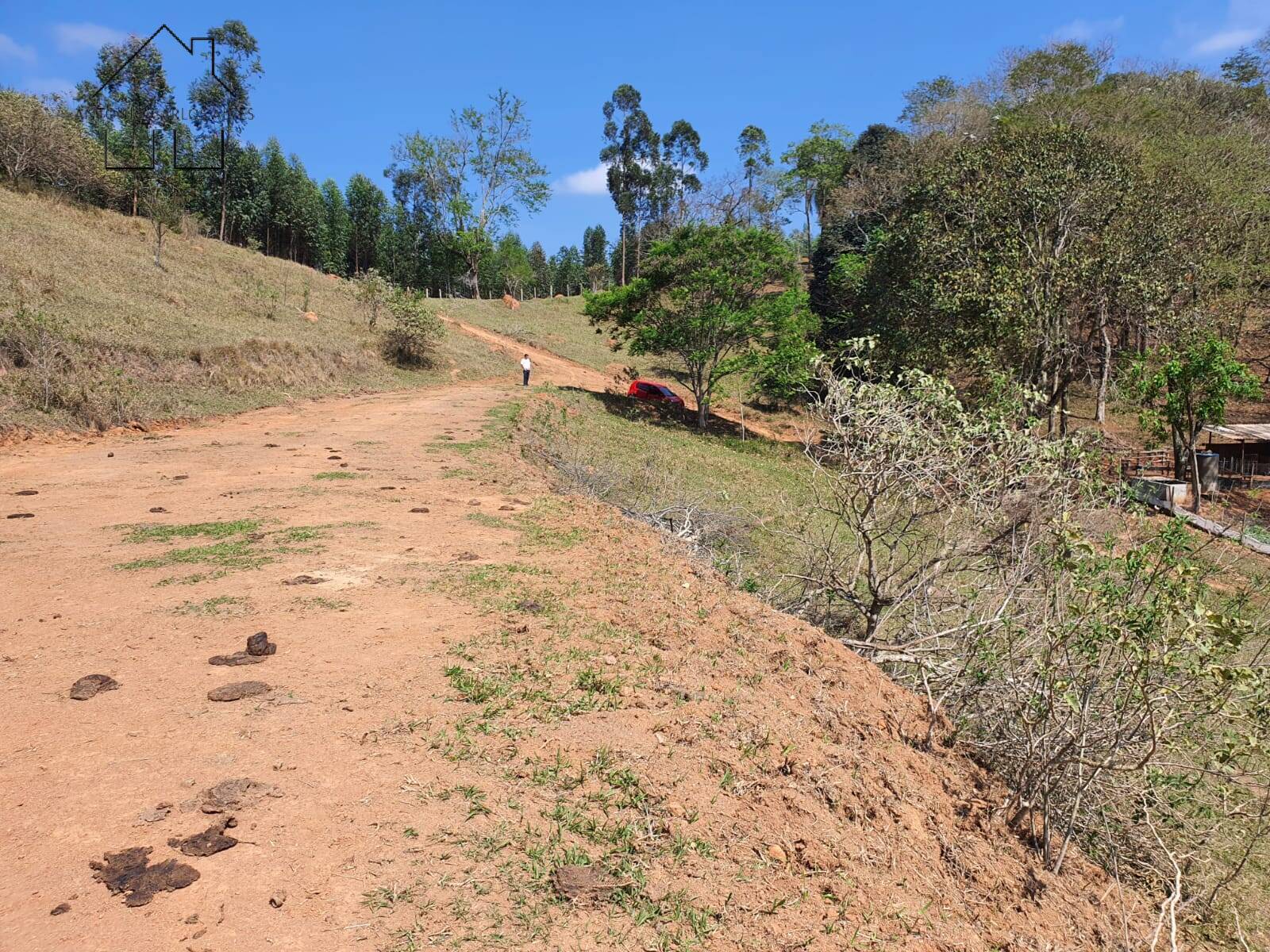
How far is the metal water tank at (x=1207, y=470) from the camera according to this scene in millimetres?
19844

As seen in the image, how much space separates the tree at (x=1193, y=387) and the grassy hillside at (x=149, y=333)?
67.2 feet

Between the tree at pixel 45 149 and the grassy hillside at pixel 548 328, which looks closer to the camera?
the tree at pixel 45 149

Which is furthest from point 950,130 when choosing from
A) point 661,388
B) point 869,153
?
point 661,388

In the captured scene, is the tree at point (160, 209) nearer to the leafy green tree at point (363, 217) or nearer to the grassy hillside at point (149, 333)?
the grassy hillside at point (149, 333)

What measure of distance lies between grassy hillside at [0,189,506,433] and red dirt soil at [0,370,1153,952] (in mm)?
8541

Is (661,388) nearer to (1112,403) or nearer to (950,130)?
(1112,403)

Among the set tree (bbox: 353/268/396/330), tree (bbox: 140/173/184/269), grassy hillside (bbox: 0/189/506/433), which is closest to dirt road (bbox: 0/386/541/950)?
grassy hillside (bbox: 0/189/506/433)

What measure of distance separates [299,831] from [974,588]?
4783mm

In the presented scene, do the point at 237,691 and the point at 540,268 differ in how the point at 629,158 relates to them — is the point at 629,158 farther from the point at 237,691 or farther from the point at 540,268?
the point at 237,691

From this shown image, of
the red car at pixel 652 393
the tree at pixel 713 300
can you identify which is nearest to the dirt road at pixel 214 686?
the tree at pixel 713 300

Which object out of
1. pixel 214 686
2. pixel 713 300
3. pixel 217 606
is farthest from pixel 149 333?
pixel 214 686

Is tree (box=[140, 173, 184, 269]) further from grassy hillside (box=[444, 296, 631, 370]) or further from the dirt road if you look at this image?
the dirt road

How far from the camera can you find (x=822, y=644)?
545 centimetres

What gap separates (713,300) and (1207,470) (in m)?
14.4
